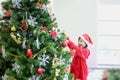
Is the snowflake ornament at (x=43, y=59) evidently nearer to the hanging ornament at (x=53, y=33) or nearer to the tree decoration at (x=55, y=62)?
the tree decoration at (x=55, y=62)

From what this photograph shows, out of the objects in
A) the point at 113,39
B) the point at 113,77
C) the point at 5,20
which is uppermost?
the point at 5,20

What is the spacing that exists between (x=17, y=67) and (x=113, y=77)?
113cm

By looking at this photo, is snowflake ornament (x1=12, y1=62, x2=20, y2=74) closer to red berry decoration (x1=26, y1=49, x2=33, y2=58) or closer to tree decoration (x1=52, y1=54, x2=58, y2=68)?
red berry decoration (x1=26, y1=49, x2=33, y2=58)

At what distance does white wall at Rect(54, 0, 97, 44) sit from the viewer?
579 centimetres

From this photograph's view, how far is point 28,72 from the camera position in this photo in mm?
2227

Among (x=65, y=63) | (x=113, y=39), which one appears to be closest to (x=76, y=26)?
(x=113, y=39)

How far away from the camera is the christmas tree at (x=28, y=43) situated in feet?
7.24

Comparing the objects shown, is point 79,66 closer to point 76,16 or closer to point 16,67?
point 16,67

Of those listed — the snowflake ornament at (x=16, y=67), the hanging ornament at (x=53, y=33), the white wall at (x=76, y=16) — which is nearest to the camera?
the snowflake ornament at (x=16, y=67)

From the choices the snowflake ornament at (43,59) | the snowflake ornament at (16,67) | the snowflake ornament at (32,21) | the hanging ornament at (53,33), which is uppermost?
the snowflake ornament at (32,21)

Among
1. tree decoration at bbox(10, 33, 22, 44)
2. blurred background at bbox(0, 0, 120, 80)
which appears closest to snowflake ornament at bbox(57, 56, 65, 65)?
tree decoration at bbox(10, 33, 22, 44)

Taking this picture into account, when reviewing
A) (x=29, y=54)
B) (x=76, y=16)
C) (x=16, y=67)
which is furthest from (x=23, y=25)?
(x=76, y=16)

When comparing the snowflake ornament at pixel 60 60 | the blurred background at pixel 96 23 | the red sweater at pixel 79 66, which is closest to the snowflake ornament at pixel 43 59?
the snowflake ornament at pixel 60 60

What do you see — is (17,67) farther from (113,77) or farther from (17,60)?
(113,77)
